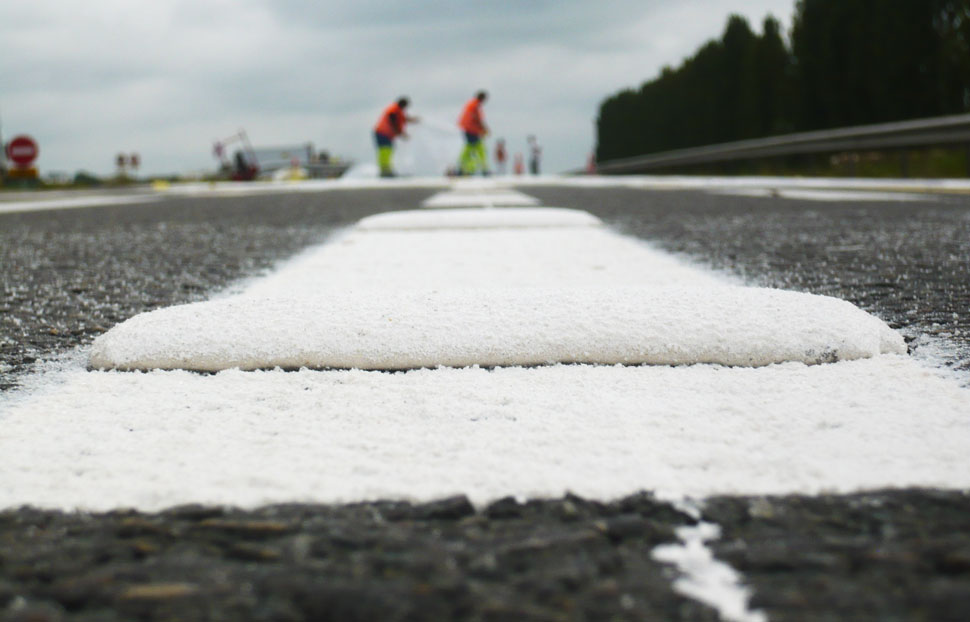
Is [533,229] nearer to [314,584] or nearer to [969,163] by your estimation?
[314,584]

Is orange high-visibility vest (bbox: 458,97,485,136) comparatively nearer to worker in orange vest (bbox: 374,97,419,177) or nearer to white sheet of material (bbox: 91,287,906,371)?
worker in orange vest (bbox: 374,97,419,177)

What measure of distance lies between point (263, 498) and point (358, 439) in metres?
0.15

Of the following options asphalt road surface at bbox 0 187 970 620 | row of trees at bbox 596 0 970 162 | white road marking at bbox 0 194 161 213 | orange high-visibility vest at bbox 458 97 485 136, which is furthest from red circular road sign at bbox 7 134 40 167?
asphalt road surface at bbox 0 187 970 620

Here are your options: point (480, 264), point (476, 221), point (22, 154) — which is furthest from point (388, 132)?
point (480, 264)

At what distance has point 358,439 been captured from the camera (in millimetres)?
875

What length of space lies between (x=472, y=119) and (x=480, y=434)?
50.3 ft

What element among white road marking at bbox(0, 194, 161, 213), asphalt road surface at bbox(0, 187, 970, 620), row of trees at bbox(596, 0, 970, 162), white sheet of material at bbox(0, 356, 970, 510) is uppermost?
row of trees at bbox(596, 0, 970, 162)

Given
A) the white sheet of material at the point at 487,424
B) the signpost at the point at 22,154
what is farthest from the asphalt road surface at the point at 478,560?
the signpost at the point at 22,154

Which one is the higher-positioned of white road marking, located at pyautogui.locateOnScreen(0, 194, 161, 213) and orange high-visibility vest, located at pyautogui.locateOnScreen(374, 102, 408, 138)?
orange high-visibility vest, located at pyautogui.locateOnScreen(374, 102, 408, 138)

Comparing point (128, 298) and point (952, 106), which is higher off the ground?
point (952, 106)

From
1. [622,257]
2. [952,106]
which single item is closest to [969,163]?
[952,106]

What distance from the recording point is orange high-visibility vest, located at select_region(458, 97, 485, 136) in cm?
1570

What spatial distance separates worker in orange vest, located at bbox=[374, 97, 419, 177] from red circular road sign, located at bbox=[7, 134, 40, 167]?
865 cm

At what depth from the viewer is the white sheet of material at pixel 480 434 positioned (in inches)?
29.8
